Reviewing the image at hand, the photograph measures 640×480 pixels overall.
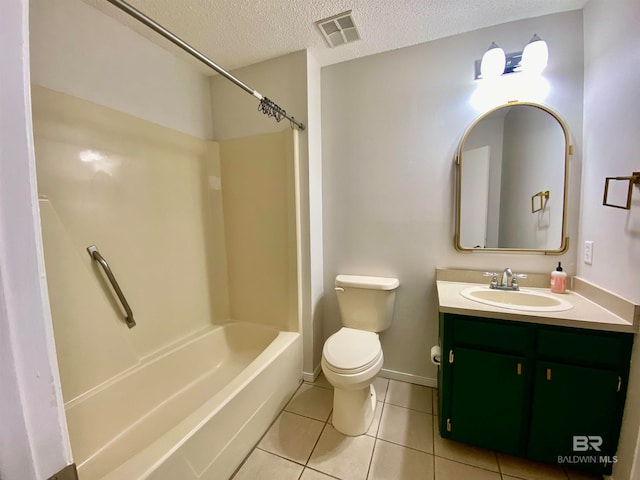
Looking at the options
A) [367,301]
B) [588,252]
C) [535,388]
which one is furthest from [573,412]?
[367,301]

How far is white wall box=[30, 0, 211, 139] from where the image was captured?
1217mm

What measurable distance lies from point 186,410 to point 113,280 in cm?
92

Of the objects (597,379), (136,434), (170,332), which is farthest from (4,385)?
(597,379)

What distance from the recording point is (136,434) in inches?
55.8

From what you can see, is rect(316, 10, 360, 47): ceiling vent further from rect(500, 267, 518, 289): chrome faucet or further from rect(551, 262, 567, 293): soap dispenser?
rect(551, 262, 567, 293): soap dispenser

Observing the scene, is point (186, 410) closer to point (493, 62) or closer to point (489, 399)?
point (489, 399)

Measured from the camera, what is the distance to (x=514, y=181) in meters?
1.60

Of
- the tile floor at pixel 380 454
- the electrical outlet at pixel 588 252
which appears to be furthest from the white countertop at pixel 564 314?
the tile floor at pixel 380 454

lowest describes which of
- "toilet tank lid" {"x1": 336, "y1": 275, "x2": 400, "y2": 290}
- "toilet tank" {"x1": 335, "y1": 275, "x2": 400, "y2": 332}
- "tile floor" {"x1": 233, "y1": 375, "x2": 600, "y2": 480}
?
"tile floor" {"x1": 233, "y1": 375, "x2": 600, "y2": 480}

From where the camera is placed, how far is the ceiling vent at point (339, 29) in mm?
1471

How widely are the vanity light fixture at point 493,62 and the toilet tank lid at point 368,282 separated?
1406 millimetres

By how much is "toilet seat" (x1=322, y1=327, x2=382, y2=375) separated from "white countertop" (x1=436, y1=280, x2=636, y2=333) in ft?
1.61

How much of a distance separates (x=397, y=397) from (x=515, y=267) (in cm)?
118

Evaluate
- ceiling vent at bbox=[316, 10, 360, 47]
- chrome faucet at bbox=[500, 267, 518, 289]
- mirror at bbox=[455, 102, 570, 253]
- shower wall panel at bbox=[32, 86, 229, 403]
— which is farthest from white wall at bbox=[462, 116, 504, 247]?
shower wall panel at bbox=[32, 86, 229, 403]
